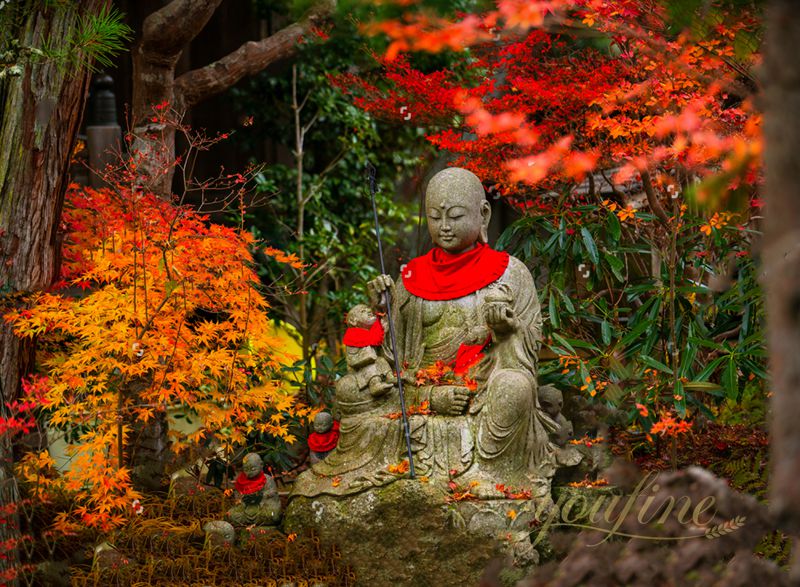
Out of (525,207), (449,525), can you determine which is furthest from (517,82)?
(449,525)

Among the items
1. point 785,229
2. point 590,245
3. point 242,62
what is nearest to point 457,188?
point 590,245

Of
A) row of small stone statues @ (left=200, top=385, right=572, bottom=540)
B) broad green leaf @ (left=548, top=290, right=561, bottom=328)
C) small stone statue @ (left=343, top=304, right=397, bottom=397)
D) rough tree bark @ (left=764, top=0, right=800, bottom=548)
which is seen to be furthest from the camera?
broad green leaf @ (left=548, top=290, right=561, bottom=328)

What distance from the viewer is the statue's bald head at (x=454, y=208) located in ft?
21.1

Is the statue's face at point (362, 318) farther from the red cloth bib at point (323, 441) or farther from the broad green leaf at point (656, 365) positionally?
the broad green leaf at point (656, 365)

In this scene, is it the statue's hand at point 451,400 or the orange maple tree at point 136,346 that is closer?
the statue's hand at point 451,400

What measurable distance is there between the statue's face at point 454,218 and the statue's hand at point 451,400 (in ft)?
2.95

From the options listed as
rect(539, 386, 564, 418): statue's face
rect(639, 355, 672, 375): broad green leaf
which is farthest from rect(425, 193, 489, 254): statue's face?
rect(639, 355, 672, 375): broad green leaf

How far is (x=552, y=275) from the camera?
25.2 ft

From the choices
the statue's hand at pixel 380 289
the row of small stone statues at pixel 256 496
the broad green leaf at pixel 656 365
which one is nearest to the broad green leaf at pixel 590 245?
the broad green leaf at pixel 656 365

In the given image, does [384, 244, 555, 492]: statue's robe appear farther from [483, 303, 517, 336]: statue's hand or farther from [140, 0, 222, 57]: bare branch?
[140, 0, 222, 57]: bare branch

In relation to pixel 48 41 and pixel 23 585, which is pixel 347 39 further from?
pixel 23 585

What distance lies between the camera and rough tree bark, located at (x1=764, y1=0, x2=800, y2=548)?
226cm

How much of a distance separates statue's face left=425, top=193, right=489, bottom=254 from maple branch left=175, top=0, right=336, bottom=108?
10.3ft

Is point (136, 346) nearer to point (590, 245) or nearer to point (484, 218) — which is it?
point (484, 218)
